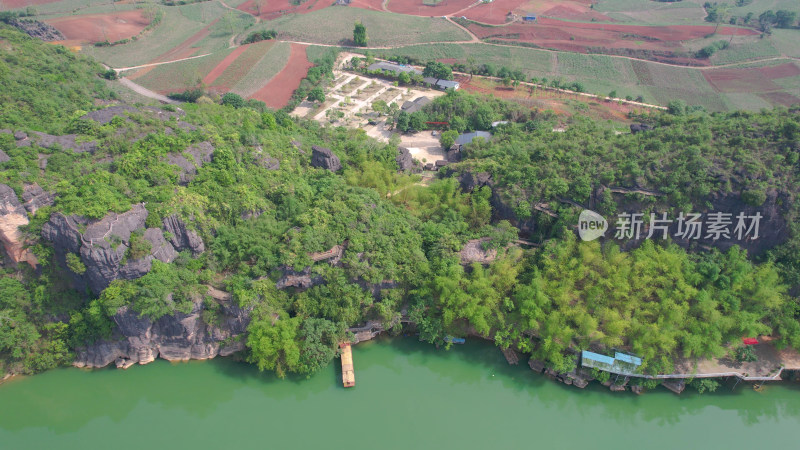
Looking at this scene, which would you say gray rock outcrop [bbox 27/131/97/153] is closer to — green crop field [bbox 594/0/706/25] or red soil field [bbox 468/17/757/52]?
red soil field [bbox 468/17/757/52]

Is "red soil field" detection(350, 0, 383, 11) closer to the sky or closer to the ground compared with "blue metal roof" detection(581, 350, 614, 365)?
closer to the sky

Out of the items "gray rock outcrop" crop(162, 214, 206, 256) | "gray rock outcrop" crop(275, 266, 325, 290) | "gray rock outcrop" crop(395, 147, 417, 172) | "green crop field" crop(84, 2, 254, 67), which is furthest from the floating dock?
"green crop field" crop(84, 2, 254, 67)

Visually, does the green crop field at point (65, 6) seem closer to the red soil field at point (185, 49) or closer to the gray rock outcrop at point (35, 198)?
the red soil field at point (185, 49)

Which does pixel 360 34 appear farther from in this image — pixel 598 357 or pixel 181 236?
pixel 598 357

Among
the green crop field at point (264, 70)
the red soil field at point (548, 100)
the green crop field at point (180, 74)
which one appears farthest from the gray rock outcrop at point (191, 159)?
the red soil field at point (548, 100)

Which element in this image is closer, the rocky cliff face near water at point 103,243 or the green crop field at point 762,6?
the rocky cliff face near water at point 103,243
